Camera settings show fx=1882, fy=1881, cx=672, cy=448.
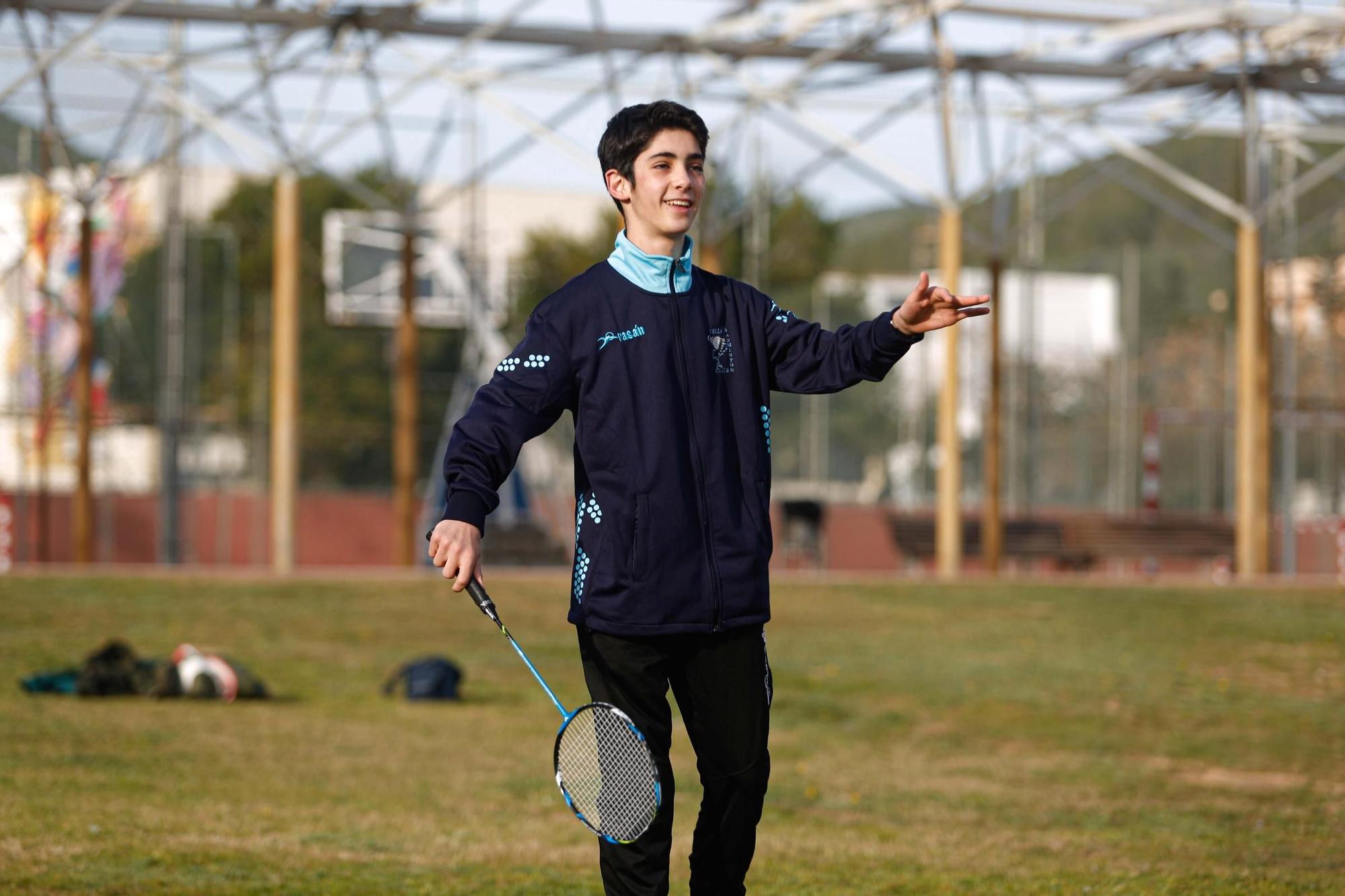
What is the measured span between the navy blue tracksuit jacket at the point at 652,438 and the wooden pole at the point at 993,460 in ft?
73.4

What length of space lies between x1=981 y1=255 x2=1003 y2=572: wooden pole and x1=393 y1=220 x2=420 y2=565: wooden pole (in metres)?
8.22

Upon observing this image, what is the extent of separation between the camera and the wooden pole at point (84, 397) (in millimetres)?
24656

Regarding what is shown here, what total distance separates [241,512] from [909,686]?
2155cm

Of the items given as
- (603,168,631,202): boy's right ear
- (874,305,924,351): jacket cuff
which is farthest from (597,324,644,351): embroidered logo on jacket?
(874,305,924,351): jacket cuff

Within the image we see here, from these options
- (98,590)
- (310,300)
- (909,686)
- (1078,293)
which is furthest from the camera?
(1078,293)

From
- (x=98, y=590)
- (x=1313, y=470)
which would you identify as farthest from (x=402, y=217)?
(x=1313, y=470)

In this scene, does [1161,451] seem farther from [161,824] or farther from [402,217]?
[161,824]

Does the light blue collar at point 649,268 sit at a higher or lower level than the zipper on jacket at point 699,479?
higher

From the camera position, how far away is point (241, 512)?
34.1 m

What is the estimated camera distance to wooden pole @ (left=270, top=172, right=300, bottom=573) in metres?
22.9

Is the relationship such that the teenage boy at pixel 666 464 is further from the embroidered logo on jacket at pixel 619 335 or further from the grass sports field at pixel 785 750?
the grass sports field at pixel 785 750

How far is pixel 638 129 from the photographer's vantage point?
495cm

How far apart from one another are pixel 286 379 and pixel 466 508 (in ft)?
61.6

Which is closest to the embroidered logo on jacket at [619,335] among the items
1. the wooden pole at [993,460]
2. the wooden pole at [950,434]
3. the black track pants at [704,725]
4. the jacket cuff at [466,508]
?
the jacket cuff at [466,508]
